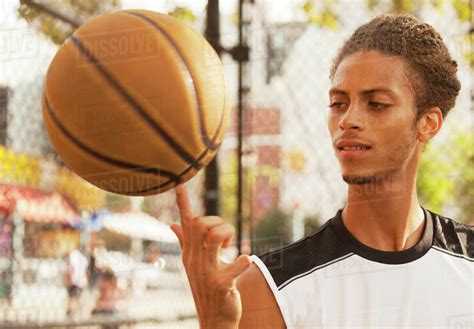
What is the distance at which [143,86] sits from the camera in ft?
6.00

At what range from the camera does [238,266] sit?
1.35 metres

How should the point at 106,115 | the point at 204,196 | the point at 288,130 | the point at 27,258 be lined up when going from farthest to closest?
the point at 288,130, the point at 27,258, the point at 204,196, the point at 106,115

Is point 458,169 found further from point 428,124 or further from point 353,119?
point 353,119

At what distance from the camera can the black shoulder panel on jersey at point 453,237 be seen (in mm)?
1934

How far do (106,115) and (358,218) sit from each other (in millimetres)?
701

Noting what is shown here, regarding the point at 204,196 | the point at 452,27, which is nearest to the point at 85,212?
the point at 204,196

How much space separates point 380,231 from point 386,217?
0.04 meters

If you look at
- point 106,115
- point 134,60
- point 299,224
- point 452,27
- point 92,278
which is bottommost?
point 92,278

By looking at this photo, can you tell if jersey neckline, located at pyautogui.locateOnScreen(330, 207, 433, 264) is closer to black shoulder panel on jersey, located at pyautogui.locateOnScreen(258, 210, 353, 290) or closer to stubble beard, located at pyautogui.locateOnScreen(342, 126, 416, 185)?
black shoulder panel on jersey, located at pyautogui.locateOnScreen(258, 210, 353, 290)

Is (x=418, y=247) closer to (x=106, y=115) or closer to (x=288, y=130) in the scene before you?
(x=106, y=115)

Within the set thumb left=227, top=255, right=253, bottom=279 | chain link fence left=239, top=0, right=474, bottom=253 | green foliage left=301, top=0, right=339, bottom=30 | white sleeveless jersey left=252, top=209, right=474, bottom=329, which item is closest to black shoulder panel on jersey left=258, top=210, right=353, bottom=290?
white sleeveless jersey left=252, top=209, right=474, bottom=329

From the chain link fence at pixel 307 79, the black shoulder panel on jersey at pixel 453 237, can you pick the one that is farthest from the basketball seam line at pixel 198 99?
the chain link fence at pixel 307 79

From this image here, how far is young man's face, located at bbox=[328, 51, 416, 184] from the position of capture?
1.76 metres

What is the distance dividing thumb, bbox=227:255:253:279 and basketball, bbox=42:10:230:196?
536 mm
